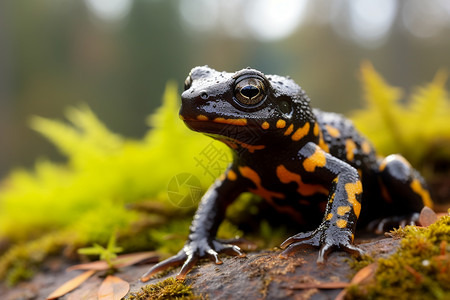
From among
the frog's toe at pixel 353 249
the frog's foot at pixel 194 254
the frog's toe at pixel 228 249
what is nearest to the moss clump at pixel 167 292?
the frog's foot at pixel 194 254

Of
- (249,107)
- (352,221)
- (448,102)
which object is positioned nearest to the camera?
(352,221)

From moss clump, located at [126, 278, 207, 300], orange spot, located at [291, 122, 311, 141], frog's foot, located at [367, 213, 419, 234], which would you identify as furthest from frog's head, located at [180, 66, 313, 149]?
frog's foot, located at [367, 213, 419, 234]

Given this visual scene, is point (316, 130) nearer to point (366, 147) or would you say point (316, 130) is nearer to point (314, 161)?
point (314, 161)

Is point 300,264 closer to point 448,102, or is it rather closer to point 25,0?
point 448,102

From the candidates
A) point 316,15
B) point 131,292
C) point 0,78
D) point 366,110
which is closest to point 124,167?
point 131,292

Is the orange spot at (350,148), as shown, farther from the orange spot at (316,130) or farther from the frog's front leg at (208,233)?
the frog's front leg at (208,233)
